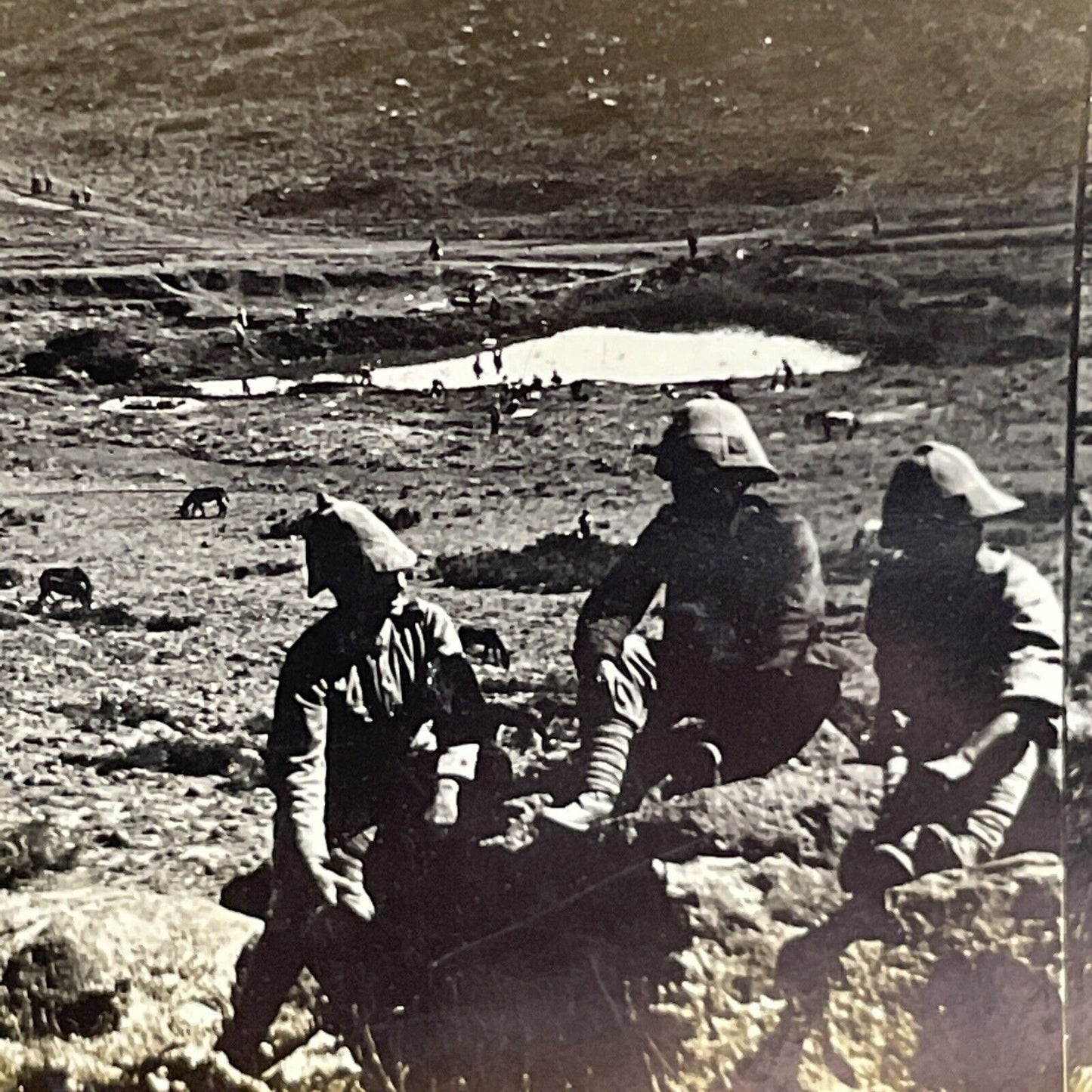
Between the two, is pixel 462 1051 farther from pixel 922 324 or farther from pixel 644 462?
pixel 922 324

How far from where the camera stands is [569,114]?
1.41m

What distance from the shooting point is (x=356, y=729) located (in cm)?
149

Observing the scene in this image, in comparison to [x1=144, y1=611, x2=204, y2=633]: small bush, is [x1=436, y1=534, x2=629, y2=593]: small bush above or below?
above

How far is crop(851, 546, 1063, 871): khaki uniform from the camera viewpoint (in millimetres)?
1485

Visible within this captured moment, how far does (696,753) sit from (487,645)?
329 mm

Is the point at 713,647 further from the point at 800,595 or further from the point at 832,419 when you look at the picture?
the point at 832,419

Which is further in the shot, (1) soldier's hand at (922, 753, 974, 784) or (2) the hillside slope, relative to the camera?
(1) soldier's hand at (922, 753, 974, 784)

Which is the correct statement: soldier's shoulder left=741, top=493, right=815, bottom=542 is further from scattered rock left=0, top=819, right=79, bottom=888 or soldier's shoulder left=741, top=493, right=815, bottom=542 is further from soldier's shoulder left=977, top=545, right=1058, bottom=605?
scattered rock left=0, top=819, right=79, bottom=888

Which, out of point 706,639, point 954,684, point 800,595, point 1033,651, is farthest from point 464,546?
point 1033,651

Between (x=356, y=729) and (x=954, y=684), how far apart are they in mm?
837

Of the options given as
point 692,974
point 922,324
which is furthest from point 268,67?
point 692,974

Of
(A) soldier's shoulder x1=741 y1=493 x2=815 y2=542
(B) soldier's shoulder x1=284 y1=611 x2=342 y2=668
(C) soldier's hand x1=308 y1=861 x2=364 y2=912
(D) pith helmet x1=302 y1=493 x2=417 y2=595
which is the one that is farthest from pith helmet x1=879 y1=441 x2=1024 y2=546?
(C) soldier's hand x1=308 y1=861 x2=364 y2=912

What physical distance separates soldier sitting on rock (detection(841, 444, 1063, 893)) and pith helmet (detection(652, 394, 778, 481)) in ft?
0.74

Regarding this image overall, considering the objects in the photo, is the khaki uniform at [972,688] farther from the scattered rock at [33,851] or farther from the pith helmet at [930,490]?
the scattered rock at [33,851]
